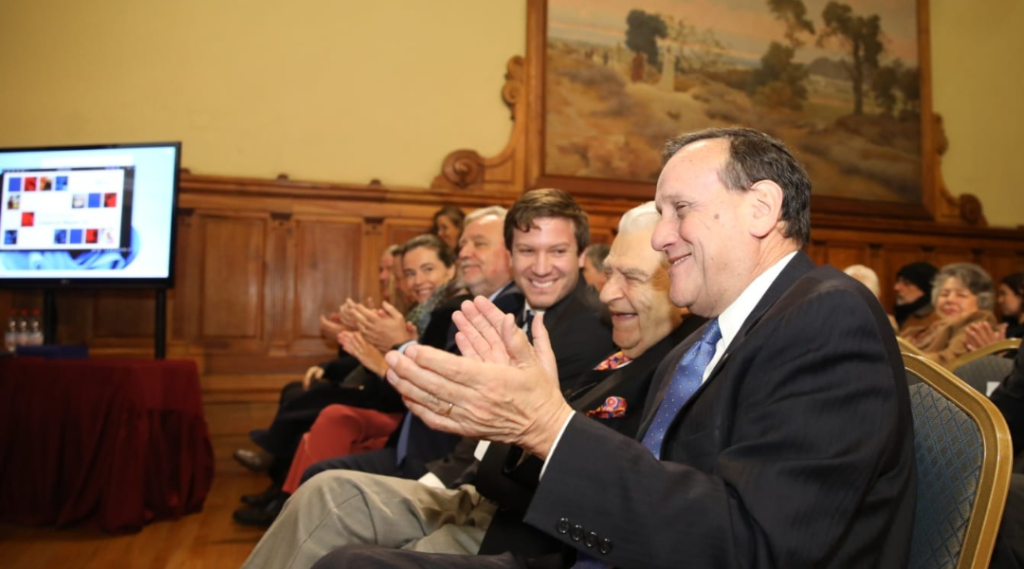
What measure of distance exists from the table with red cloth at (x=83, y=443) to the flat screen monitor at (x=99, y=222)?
63 centimetres

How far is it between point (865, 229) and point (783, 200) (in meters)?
6.23

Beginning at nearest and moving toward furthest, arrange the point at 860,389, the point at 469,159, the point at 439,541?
the point at 860,389 → the point at 439,541 → the point at 469,159

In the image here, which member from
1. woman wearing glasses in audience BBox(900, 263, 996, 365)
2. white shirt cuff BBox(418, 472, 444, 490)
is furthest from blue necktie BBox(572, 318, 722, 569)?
woman wearing glasses in audience BBox(900, 263, 996, 365)

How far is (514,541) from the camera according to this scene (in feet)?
5.83

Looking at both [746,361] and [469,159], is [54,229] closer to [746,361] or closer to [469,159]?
[469,159]

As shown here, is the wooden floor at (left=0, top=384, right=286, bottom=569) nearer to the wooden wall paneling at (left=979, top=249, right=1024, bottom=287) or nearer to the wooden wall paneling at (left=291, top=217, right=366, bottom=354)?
the wooden wall paneling at (left=291, top=217, right=366, bottom=354)

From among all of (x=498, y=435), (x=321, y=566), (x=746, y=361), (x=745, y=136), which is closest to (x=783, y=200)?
(x=745, y=136)

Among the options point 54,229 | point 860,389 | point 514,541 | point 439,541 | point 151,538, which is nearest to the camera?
point 860,389

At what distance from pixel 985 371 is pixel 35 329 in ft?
15.6

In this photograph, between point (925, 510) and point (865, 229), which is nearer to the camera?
point (925, 510)

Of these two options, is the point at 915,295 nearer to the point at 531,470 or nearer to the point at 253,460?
the point at 253,460

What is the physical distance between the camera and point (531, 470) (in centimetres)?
165

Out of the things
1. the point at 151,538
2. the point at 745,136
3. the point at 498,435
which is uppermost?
the point at 745,136

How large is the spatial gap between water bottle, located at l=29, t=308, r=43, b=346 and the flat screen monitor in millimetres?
311
